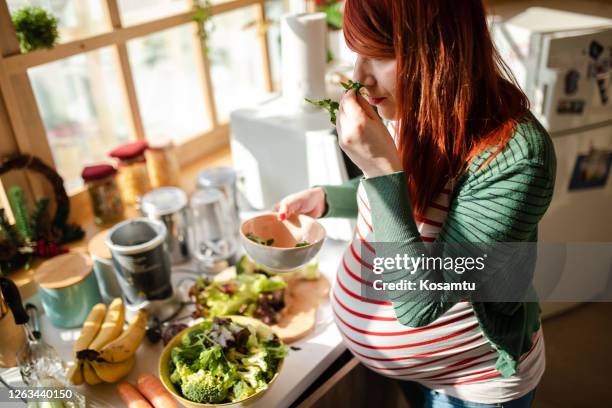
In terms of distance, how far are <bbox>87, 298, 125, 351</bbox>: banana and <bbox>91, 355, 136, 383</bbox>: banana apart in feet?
0.10

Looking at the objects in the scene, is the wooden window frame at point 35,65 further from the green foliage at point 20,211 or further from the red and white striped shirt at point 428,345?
the red and white striped shirt at point 428,345

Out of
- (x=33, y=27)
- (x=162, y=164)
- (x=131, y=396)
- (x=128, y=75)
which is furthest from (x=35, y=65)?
(x=131, y=396)

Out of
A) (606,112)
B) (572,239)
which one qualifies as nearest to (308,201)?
(606,112)

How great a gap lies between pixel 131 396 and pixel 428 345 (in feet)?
1.76

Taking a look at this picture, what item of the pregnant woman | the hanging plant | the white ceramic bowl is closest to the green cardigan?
the pregnant woman

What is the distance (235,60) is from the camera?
247cm

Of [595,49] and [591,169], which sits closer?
[595,49]

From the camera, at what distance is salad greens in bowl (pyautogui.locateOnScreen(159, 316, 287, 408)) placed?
896mm

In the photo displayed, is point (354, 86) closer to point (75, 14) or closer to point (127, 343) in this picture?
point (127, 343)

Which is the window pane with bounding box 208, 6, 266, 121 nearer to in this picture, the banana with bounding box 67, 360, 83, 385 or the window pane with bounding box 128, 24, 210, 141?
the window pane with bounding box 128, 24, 210, 141

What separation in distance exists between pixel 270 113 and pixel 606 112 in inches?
41.7

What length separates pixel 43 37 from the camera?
123cm

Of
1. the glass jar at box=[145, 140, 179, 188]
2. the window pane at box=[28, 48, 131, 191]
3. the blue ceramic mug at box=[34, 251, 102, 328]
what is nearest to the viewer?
the blue ceramic mug at box=[34, 251, 102, 328]

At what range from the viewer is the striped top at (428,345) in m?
0.88
